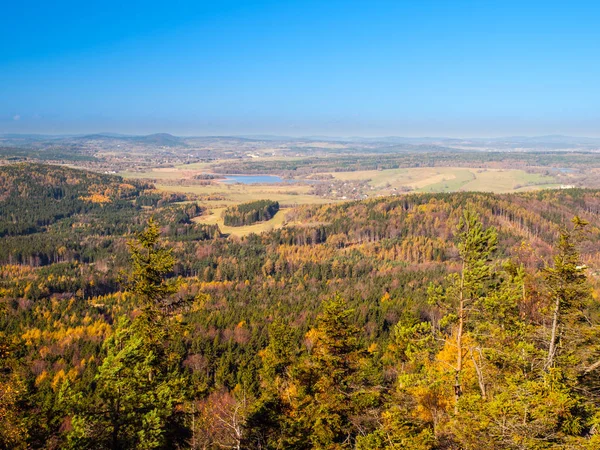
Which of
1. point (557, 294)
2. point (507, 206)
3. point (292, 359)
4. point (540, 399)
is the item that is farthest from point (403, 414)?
point (507, 206)

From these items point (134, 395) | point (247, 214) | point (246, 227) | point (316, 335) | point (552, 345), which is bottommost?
point (246, 227)

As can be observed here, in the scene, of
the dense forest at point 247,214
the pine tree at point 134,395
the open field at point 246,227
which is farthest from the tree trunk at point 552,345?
the dense forest at point 247,214

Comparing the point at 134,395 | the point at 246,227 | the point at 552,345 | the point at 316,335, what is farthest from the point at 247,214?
the point at 134,395

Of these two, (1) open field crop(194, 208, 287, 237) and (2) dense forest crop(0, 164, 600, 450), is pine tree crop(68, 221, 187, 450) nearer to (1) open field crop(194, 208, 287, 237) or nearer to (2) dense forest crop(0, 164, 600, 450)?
(2) dense forest crop(0, 164, 600, 450)

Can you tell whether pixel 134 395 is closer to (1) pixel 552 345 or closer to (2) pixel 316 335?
(2) pixel 316 335

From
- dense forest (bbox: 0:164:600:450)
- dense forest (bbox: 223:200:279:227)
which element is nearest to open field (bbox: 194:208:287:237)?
dense forest (bbox: 223:200:279:227)
